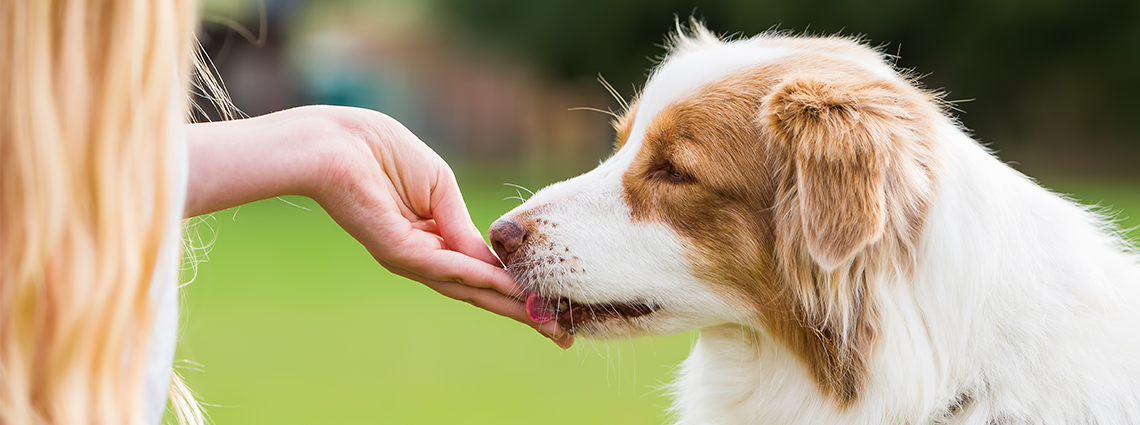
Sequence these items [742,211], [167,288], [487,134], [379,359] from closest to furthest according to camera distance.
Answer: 1. [167,288]
2. [742,211]
3. [379,359]
4. [487,134]

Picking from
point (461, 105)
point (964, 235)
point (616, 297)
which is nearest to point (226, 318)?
point (616, 297)

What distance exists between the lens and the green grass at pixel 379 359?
246 inches

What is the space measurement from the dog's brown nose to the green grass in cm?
57

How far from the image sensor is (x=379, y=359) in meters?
7.59

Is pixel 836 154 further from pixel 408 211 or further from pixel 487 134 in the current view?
pixel 487 134

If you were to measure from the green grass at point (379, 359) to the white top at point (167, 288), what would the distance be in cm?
169

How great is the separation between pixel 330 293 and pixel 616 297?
25.9 ft

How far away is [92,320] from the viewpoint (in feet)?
4.69

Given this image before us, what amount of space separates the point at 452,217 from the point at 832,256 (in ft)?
3.33

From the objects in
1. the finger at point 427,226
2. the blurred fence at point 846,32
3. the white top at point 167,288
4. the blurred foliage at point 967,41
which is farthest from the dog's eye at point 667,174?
the blurred foliage at point 967,41

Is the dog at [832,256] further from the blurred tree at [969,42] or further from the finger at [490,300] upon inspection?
the blurred tree at [969,42]

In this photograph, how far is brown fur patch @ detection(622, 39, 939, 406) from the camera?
2406 mm

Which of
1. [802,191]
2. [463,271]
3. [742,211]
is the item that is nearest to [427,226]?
[463,271]

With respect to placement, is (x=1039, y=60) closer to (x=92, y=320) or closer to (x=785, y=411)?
(x=785, y=411)
